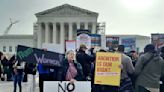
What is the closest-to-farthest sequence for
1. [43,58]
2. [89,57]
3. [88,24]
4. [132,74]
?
[43,58]
[132,74]
[89,57]
[88,24]

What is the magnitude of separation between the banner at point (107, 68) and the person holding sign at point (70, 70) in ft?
1.29

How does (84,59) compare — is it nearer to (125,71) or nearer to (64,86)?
(125,71)

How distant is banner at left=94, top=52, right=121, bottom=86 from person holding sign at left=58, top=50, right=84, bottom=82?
0.39 metres

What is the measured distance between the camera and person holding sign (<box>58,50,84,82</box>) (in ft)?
32.8

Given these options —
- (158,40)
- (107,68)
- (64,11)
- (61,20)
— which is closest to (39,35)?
(61,20)

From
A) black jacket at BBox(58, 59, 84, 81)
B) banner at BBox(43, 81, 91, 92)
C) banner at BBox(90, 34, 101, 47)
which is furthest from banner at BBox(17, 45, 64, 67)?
banner at BBox(90, 34, 101, 47)

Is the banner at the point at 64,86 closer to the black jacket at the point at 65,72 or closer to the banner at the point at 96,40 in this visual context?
the black jacket at the point at 65,72

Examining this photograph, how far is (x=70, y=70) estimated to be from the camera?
1007 cm

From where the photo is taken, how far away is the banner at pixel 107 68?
1013 centimetres

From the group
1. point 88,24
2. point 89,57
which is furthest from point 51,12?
point 89,57

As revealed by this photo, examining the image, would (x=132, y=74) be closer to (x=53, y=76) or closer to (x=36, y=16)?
(x=53, y=76)

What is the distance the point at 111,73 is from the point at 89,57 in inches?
62.1

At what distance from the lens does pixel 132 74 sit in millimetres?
10430

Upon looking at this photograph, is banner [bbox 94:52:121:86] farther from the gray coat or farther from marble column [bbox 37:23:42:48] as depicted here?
marble column [bbox 37:23:42:48]
